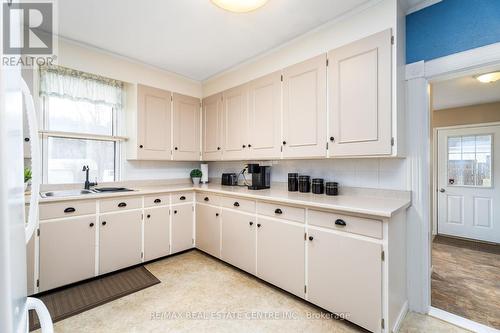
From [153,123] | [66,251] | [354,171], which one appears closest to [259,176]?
[354,171]

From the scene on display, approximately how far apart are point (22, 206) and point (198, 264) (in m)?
2.44

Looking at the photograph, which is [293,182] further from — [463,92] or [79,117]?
[463,92]

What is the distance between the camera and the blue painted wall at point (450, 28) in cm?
165

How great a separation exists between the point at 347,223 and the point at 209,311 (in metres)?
1.35

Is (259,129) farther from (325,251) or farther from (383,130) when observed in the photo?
(325,251)

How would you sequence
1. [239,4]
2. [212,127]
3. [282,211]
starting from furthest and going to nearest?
1. [212,127]
2. [282,211]
3. [239,4]

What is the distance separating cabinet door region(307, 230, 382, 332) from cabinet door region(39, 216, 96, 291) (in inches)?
86.1

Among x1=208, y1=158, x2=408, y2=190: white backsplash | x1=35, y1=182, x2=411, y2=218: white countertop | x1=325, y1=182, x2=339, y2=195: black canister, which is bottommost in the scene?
x1=35, y1=182, x2=411, y2=218: white countertop

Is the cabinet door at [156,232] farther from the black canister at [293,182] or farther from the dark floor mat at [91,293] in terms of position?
the black canister at [293,182]

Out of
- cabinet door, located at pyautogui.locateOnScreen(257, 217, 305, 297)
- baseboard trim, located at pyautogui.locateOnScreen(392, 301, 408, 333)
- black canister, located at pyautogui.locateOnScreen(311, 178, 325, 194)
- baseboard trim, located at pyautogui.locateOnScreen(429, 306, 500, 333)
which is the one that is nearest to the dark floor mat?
cabinet door, located at pyautogui.locateOnScreen(257, 217, 305, 297)

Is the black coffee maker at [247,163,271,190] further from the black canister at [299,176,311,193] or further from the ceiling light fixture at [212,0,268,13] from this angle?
the ceiling light fixture at [212,0,268,13]

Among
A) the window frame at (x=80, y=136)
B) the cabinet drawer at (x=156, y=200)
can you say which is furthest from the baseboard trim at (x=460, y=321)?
the window frame at (x=80, y=136)

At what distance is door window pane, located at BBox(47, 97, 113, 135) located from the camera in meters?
2.66

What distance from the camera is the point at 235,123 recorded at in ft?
10.2
